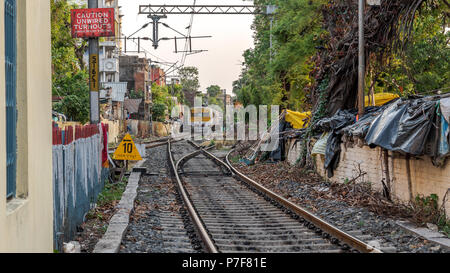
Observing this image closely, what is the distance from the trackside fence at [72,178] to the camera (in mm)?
7738

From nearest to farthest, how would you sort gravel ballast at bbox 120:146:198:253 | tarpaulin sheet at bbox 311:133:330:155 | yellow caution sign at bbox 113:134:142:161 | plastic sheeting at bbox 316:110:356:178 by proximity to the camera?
1. gravel ballast at bbox 120:146:198:253
2. plastic sheeting at bbox 316:110:356:178
3. tarpaulin sheet at bbox 311:133:330:155
4. yellow caution sign at bbox 113:134:142:161

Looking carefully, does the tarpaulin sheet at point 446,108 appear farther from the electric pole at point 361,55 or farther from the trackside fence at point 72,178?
the trackside fence at point 72,178

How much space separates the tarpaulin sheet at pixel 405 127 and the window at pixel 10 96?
7623 millimetres

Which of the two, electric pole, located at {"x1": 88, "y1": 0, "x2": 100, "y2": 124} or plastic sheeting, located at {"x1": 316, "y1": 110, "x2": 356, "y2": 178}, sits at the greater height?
electric pole, located at {"x1": 88, "y1": 0, "x2": 100, "y2": 124}

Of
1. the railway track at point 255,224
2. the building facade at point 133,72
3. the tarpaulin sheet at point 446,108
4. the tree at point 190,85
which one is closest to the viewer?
Answer: the railway track at point 255,224

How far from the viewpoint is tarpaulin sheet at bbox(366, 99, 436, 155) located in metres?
10.2

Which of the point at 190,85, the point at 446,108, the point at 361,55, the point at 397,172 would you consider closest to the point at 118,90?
the point at 361,55

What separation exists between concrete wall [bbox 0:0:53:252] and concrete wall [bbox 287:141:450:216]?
277 inches

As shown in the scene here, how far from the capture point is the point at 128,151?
17312mm

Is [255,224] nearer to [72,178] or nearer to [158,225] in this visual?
[158,225]

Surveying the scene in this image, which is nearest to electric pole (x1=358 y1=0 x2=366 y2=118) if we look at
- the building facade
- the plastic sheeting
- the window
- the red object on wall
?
the plastic sheeting

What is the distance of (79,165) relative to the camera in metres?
10.3

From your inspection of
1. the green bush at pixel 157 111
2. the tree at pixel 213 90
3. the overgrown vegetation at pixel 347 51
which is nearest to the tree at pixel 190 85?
the tree at pixel 213 90

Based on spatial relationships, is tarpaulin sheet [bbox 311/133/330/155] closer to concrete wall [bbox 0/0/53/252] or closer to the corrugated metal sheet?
concrete wall [bbox 0/0/53/252]
